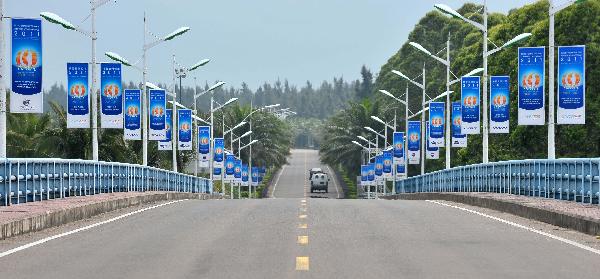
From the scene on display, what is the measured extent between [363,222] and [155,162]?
214 ft

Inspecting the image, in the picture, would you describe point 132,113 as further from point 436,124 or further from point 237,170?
point 237,170

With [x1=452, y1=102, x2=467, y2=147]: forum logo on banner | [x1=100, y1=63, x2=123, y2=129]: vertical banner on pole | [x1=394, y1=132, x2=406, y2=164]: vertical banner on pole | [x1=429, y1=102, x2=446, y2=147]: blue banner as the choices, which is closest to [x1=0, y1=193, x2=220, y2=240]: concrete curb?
[x1=100, y1=63, x2=123, y2=129]: vertical banner on pole

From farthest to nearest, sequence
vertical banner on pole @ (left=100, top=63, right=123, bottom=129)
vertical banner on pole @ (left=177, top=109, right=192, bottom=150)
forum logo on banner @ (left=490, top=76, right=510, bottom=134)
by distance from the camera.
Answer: vertical banner on pole @ (left=177, top=109, right=192, bottom=150) < forum logo on banner @ (left=490, top=76, right=510, bottom=134) < vertical banner on pole @ (left=100, top=63, right=123, bottom=129)

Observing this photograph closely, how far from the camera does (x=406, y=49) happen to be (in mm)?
125312

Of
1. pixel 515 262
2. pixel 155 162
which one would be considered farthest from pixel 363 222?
pixel 155 162

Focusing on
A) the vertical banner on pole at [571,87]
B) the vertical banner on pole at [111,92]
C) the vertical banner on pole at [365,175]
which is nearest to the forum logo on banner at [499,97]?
the vertical banner on pole at [571,87]

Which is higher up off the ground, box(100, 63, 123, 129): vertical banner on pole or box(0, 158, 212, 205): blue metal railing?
box(100, 63, 123, 129): vertical banner on pole

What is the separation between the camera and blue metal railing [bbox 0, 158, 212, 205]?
75.4 feet

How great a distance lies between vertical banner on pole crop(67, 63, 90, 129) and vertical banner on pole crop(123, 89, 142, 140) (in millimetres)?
10079

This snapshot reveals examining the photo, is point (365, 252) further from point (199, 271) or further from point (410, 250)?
point (199, 271)

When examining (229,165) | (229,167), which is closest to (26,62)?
(229,167)

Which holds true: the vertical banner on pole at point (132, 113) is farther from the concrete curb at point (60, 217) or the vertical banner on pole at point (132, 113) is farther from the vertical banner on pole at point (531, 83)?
the vertical banner on pole at point (531, 83)

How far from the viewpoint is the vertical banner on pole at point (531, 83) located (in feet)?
112

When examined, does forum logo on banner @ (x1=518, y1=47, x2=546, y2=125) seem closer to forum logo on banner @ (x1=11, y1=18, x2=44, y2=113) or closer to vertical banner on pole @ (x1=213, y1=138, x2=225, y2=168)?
forum logo on banner @ (x1=11, y1=18, x2=44, y2=113)
